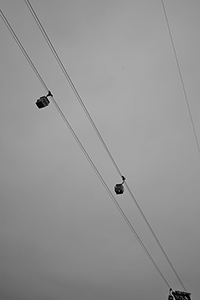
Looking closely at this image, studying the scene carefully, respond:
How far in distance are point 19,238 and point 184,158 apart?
373 centimetres

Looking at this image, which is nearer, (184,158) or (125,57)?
(125,57)

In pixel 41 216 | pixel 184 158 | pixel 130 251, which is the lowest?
pixel 130 251

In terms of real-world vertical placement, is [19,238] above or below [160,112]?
below

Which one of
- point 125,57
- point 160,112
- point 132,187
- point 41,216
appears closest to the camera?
point 125,57

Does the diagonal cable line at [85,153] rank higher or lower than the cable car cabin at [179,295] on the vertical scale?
higher

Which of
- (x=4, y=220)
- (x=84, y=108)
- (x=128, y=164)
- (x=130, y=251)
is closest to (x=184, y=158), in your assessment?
(x=128, y=164)

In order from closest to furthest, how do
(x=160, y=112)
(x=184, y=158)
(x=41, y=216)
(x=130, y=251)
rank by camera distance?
(x=160, y=112) → (x=184, y=158) → (x=41, y=216) → (x=130, y=251)

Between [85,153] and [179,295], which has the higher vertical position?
[85,153]

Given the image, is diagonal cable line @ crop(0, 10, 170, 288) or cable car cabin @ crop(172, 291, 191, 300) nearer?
diagonal cable line @ crop(0, 10, 170, 288)

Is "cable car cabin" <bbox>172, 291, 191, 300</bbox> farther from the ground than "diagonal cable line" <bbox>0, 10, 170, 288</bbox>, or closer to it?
closer to it

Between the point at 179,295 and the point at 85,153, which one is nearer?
the point at 85,153

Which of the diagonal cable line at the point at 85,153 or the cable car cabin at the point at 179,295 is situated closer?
the diagonal cable line at the point at 85,153

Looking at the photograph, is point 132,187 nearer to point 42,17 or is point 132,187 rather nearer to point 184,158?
point 184,158

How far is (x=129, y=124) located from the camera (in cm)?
431
